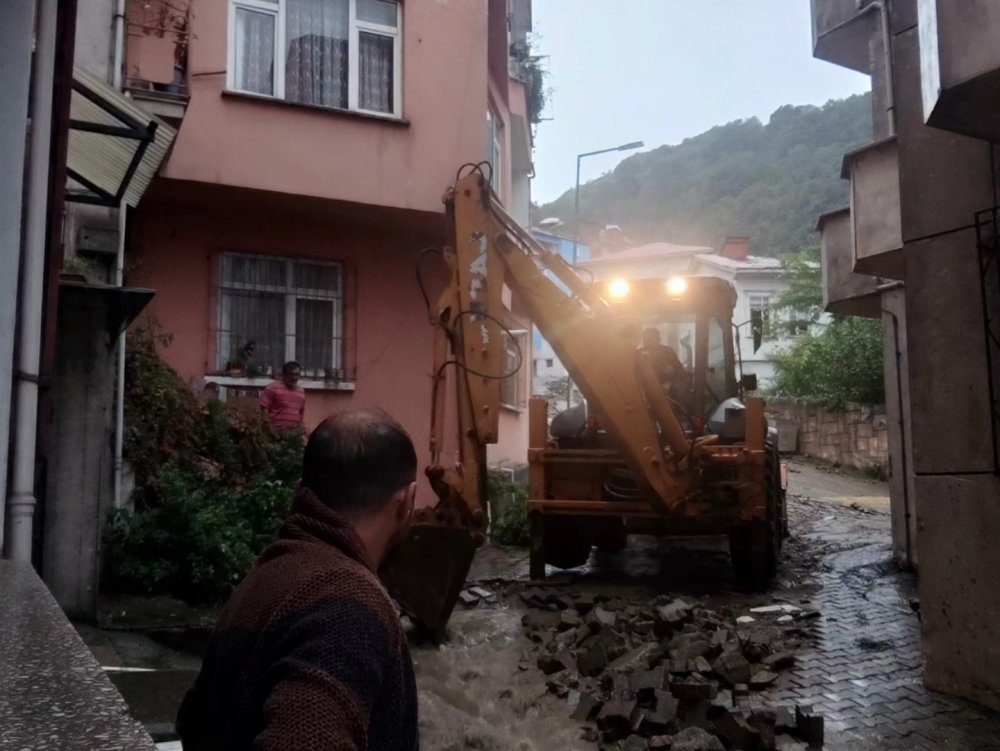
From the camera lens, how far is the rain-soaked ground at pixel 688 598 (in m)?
5.36

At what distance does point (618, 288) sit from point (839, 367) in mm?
17651

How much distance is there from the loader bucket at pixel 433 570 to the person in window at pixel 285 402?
3.67 metres

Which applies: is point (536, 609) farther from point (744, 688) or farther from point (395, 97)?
point (395, 97)

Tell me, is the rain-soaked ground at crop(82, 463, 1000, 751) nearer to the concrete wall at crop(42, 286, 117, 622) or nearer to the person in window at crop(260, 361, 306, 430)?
the concrete wall at crop(42, 286, 117, 622)

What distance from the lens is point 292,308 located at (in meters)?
11.6

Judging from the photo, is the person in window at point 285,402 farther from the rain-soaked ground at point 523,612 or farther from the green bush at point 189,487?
the rain-soaked ground at point 523,612

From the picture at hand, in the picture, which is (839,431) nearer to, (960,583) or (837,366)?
(837,366)

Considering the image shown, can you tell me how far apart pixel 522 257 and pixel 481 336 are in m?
0.88

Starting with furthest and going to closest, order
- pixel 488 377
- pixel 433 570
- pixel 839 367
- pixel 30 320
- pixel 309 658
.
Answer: pixel 839 367, pixel 488 377, pixel 433 570, pixel 30 320, pixel 309 658

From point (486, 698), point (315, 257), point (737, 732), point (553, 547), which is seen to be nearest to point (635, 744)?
point (737, 732)

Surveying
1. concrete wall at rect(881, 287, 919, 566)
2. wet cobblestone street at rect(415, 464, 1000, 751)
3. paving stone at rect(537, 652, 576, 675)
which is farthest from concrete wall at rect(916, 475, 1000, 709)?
concrete wall at rect(881, 287, 919, 566)

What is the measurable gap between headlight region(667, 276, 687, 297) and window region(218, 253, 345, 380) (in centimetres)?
425

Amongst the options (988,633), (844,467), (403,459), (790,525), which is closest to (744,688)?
(988,633)

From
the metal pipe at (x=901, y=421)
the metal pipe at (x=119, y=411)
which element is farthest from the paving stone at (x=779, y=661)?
the metal pipe at (x=119, y=411)
